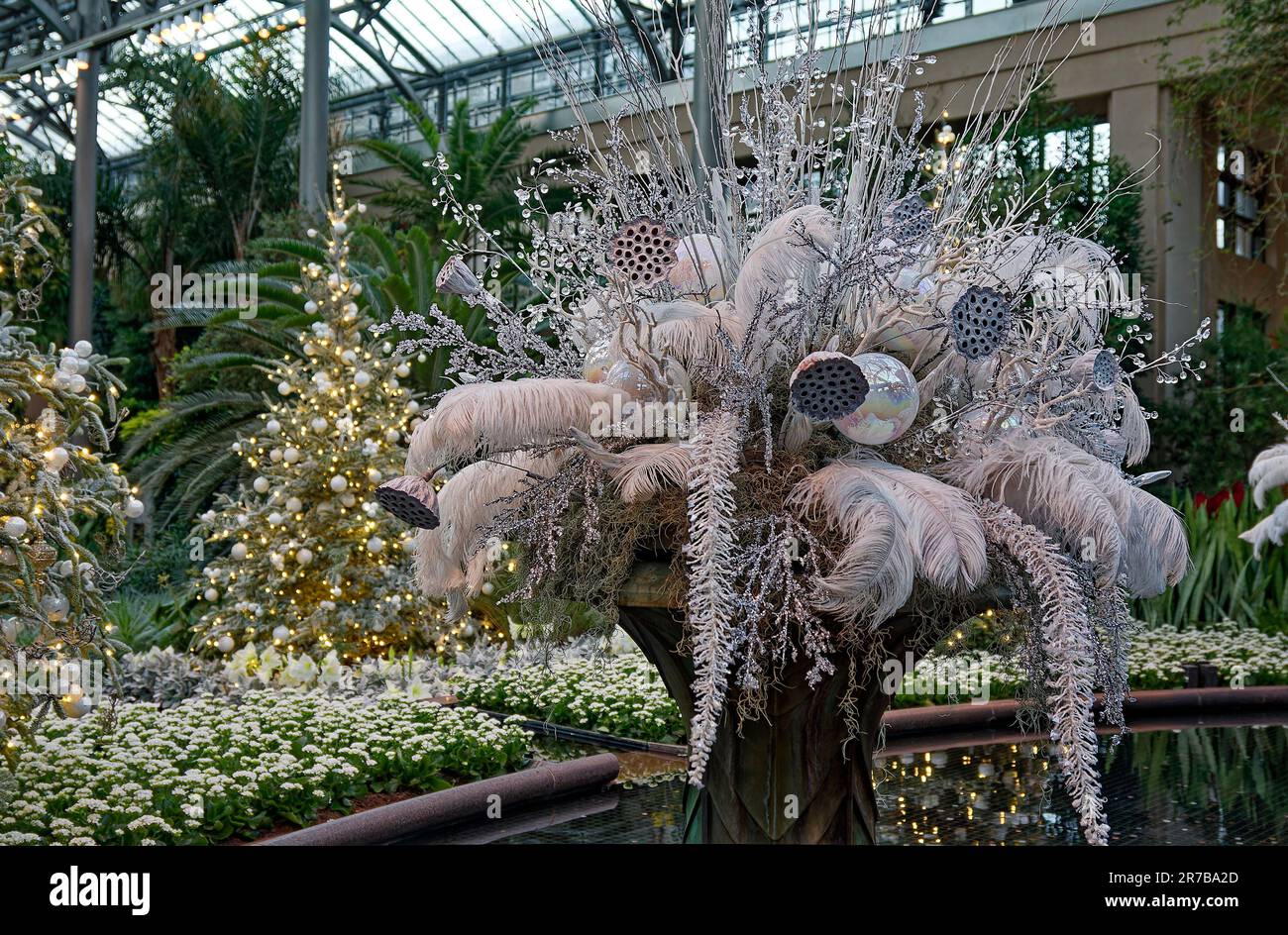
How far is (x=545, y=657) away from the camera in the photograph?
7.40 feet

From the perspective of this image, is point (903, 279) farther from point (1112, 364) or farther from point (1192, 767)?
point (1192, 767)

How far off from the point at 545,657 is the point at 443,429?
23.0 inches

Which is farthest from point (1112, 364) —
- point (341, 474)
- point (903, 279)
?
point (341, 474)

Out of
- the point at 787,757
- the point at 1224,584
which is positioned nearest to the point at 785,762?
the point at 787,757

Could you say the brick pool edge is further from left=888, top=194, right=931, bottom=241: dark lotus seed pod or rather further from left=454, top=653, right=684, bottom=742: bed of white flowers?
left=888, top=194, right=931, bottom=241: dark lotus seed pod

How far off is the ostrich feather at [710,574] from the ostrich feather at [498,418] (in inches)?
8.5

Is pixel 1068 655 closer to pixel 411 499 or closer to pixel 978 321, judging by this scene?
pixel 978 321

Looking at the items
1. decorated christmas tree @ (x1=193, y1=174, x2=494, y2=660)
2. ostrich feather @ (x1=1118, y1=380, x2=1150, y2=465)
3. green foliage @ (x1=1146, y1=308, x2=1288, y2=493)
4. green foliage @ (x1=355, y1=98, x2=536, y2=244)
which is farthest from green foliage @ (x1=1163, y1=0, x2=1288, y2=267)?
ostrich feather @ (x1=1118, y1=380, x2=1150, y2=465)

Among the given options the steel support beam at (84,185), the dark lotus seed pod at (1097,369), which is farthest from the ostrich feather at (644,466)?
the steel support beam at (84,185)

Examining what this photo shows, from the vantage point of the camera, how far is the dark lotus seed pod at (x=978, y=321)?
6.01 feet

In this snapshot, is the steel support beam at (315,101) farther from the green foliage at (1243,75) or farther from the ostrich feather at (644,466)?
the ostrich feather at (644,466)

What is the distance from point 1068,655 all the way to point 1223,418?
1275 cm

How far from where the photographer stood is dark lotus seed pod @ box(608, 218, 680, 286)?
6.56ft

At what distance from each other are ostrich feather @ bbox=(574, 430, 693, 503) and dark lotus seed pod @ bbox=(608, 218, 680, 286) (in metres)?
0.29
